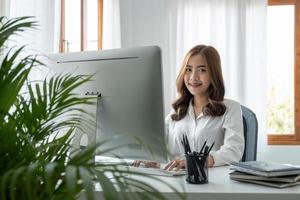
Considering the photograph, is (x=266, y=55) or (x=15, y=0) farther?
(x=266, y=55)

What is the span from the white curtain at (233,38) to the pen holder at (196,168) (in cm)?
249

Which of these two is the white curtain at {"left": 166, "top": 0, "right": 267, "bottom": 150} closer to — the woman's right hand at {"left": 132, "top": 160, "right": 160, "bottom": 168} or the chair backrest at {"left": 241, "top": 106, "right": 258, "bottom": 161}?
the chair backrest at {"left": 241, "top": 106, "right": 258, "bottom": 161}

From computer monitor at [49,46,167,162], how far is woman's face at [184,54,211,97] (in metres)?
0.76

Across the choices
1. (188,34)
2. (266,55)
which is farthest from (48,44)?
(266,55)

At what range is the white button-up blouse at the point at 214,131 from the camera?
1.97 m

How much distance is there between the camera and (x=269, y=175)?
136 centimetres

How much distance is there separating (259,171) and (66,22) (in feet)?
6.93

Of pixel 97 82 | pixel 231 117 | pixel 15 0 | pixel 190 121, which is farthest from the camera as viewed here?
pixel 190 121

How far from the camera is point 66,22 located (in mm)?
3064

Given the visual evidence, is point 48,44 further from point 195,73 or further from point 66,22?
point 66,22

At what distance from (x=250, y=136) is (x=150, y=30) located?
7.01ft

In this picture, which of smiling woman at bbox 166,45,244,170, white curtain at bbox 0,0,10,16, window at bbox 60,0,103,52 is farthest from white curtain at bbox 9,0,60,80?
smiling woman at bbox 166,45,244,170

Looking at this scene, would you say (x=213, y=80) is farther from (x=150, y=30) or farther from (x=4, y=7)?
(x=150, y=30)

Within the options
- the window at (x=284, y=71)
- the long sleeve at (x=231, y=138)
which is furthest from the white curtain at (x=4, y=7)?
the window at (x=284, y=71)
